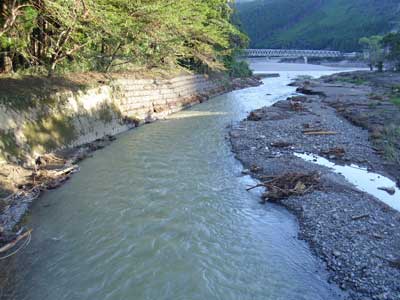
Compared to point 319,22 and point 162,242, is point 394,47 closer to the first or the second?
point 162,242

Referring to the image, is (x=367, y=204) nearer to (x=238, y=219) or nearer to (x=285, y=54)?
(x=238, y=219)

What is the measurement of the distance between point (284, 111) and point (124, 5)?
13.5 meters

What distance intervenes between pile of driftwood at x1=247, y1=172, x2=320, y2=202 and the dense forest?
916cm

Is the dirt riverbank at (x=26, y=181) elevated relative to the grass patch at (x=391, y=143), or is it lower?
elevated

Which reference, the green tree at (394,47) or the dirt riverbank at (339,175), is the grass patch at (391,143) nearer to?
the dirt riverbank at (339,175)

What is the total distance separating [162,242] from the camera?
8516mm

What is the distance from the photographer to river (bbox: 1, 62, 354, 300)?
22.8 feet

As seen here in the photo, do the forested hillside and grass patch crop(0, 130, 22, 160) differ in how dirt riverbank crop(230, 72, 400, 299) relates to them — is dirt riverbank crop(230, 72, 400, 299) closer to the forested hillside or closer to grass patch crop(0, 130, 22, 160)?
grass patch crop(0, 130, 22, 160)

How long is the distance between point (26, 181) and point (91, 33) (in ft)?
29.3

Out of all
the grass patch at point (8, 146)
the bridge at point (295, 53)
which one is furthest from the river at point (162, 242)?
the bridge at point (295, 53)

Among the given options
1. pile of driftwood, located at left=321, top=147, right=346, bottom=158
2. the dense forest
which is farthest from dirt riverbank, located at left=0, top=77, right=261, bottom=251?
pile of driftwood, located at left=321, top=147, right=346, bottom=158

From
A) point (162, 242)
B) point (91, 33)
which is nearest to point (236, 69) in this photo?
point (91, 33)

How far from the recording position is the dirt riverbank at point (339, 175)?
7.21m

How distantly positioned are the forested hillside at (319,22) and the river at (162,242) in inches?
4504
